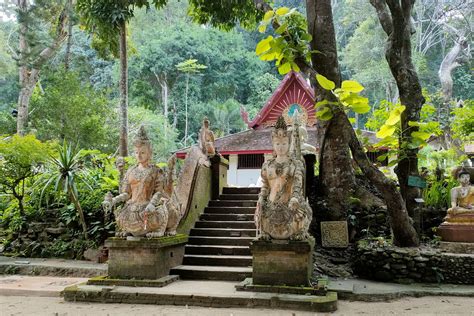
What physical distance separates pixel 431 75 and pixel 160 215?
32.8 meters

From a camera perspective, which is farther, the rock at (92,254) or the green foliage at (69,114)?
the green foliage at (69,114)

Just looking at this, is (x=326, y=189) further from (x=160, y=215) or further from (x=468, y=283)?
(x=160, y=215)

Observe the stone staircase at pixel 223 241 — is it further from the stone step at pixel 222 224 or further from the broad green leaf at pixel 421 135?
the broad green leaf at pixel 421 135

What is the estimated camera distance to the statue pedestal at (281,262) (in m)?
6.05

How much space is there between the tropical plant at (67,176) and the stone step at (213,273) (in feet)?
11.0

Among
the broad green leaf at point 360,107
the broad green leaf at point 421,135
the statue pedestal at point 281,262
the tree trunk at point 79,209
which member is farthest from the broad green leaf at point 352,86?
the tree trunk at point 79,209

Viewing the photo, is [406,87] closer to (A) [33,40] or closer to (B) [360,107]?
(B) [360,107]

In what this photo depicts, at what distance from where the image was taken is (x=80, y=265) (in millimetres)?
8555

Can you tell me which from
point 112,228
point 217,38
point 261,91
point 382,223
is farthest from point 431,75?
point 112,228

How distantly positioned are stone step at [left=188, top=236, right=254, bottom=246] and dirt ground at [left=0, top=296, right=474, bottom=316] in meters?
2.34

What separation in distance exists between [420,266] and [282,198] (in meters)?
2.87

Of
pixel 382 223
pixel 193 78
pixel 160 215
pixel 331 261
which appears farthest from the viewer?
pixel 193 78

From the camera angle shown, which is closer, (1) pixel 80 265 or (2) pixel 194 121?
(1) pixel 80 265

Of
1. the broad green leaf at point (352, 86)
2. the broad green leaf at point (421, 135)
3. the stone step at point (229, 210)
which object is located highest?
the broad green leaf at point (352, 86)
